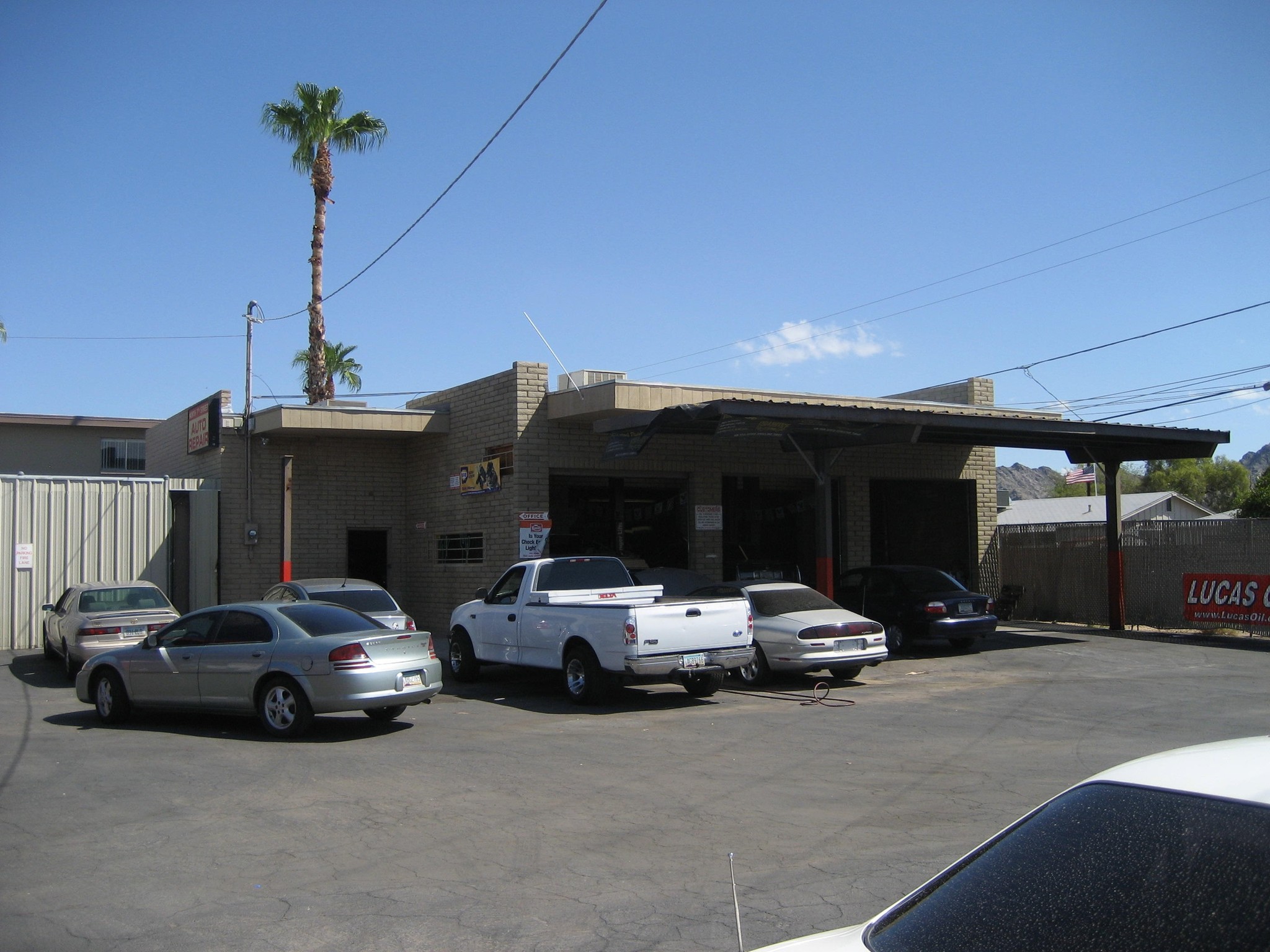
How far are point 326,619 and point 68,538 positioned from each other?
44.8ft

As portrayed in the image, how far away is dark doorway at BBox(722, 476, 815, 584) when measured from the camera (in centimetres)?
2480

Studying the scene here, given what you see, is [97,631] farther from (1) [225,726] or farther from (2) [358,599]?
(1) [225,726]

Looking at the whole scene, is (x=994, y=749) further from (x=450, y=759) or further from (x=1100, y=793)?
(x=1100, y=793)

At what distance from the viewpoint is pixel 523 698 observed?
15.3m

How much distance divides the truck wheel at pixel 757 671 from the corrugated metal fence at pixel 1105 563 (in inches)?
459

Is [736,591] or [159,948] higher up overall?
[736,591]

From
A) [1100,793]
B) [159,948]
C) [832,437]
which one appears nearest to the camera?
[1100,793]

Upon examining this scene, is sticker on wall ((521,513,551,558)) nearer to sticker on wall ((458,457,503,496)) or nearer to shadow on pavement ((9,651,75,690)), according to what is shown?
sticker on wall ((458,457,503,496))

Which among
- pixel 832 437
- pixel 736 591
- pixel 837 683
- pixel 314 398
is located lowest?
pixel 837 683

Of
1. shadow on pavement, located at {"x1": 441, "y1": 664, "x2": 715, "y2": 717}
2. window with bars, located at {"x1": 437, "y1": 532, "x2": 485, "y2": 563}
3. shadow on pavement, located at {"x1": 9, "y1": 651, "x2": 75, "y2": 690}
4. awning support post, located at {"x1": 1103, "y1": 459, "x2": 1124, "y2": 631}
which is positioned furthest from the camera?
awning support post, located at {"x1": 1103, "y1": 459, "x2": 1124, "y2": 631}

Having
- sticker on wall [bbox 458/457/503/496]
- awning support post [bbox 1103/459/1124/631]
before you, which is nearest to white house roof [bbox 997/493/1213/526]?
awning support post [bbox 1103/459/1124/631]

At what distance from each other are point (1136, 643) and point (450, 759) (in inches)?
635

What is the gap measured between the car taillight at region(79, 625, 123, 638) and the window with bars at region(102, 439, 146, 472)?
95.5ft

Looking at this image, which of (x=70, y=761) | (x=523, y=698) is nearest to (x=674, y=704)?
(x=523, y=698)
